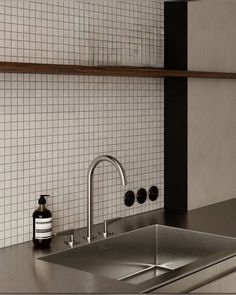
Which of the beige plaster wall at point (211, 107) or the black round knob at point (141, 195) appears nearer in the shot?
the black round knob at point (141, 195)

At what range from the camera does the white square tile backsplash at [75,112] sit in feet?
7.33

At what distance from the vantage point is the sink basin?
2.33 m

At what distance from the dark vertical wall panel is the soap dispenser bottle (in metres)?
0.89

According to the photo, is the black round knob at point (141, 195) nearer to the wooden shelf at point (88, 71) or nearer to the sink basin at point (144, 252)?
the sink basin at point (144, 252)

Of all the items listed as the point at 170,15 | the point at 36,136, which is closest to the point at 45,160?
the point at 36,136

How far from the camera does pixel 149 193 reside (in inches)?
114

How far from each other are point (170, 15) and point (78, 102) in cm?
75

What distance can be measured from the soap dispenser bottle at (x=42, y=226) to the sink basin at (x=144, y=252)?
100 mm

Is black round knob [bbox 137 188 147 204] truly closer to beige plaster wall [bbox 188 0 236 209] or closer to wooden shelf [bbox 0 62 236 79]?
beige plaster wall [bbox 188 0 236 209]

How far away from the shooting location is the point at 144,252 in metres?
2.60

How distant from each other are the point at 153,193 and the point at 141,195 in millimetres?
104

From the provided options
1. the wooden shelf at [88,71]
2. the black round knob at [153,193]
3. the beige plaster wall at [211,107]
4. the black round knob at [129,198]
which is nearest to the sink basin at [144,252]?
the black round knob at [129,198]

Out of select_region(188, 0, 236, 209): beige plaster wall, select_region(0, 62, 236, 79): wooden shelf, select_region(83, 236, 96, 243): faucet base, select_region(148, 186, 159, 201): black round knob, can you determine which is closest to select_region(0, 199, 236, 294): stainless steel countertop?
select_region(83, 236, 96, 243): faucet base

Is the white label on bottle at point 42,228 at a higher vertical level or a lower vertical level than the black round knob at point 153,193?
lower
